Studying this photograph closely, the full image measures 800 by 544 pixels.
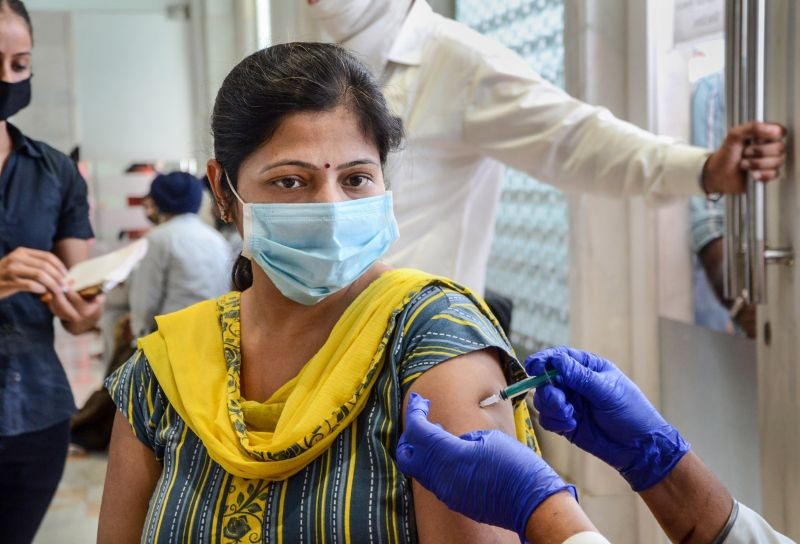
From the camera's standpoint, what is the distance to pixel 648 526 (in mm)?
2779

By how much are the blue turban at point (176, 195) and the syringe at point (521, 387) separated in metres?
3.64

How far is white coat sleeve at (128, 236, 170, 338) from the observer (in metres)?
4.51

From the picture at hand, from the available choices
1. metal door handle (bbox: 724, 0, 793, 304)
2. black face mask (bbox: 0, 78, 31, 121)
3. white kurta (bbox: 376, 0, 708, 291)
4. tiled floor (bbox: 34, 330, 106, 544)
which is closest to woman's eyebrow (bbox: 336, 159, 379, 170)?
white kurta (bbox: 376, 0, 708, 291)

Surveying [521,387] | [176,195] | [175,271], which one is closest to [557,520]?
[521,387]

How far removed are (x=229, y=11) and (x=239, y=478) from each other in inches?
275

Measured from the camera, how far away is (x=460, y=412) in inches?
48.4

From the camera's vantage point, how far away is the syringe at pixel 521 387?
1160mm

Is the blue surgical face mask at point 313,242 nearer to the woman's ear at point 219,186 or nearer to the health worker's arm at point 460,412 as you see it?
the woman's ear at point 219,186

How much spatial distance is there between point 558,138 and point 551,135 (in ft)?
Result: 0.06

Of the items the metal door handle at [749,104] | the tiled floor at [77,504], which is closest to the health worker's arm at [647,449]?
the metal door handle at [749,104]

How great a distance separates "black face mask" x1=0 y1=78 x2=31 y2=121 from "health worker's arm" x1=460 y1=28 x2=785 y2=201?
0.95 metres

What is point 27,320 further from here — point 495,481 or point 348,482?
point 495,481

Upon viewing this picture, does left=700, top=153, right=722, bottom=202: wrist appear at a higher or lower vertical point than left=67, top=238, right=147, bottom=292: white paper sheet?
higher

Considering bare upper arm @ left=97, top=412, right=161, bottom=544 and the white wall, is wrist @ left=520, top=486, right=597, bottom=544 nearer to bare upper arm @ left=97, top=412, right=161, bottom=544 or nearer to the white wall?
bare upper arm @ left=97, top=412, right=161, bottom=544
